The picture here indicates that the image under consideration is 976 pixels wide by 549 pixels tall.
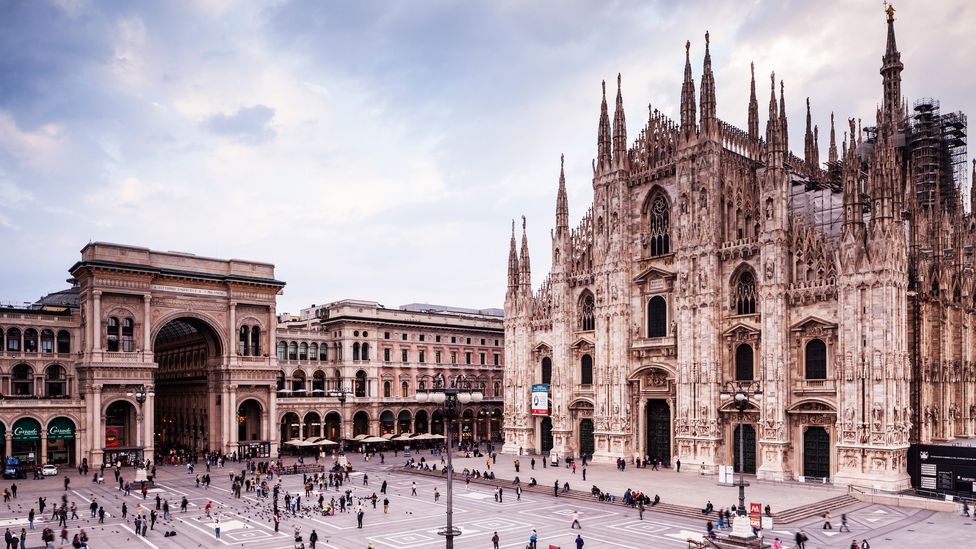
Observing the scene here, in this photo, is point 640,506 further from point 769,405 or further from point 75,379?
→ point 75,379

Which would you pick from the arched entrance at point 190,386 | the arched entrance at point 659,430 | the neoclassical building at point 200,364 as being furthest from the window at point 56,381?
the arched entrance at point 659,430

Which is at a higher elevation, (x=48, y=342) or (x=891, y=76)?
(x=891, y=76)

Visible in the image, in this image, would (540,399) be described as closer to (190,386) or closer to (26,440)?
(190,386)

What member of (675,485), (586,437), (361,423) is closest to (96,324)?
(361,423)

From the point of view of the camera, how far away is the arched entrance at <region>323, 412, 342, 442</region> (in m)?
84.8

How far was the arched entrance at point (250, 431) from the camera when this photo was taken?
72250 mm

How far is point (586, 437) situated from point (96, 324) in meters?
41.3

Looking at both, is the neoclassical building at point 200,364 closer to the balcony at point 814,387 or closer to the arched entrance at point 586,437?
the arched entrance at point 586,437

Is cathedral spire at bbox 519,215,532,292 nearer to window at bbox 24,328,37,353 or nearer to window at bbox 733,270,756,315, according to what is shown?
window at bbox 733,270,756,315

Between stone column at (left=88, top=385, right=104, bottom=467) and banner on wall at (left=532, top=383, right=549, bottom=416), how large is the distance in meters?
35.9

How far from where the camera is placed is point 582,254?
69125 millimetres

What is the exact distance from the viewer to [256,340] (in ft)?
247

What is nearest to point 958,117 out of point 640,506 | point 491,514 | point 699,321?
point 699,321

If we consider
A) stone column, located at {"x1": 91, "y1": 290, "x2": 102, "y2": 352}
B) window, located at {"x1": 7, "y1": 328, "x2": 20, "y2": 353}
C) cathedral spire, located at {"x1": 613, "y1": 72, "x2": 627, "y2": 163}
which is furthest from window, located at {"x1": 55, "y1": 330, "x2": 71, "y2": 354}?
cathedral spire, located at {"x1": 613, "y1": 72, "x2": 627, "y2": 163}
